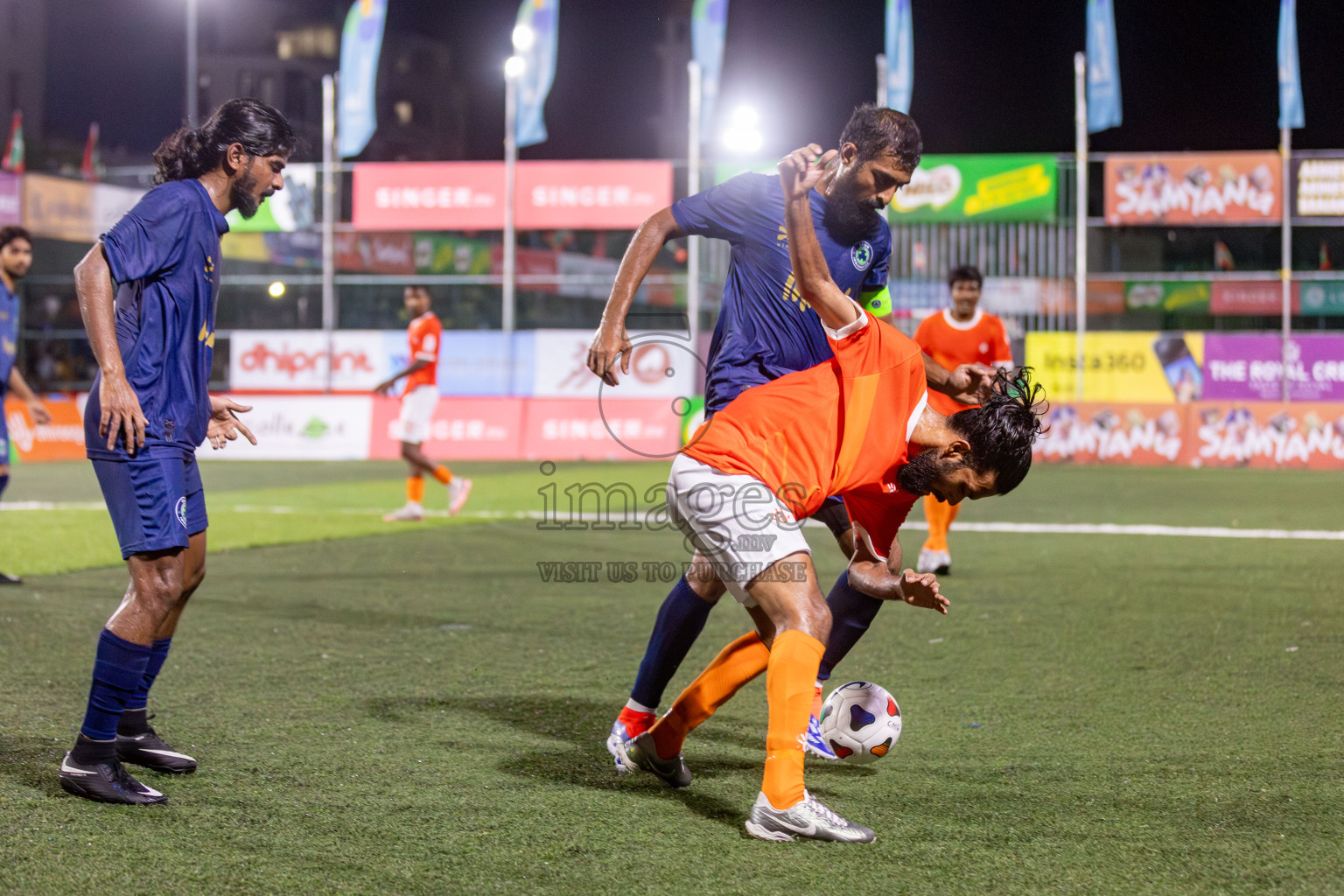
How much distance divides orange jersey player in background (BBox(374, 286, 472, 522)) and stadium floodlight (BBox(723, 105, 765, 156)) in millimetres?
12593

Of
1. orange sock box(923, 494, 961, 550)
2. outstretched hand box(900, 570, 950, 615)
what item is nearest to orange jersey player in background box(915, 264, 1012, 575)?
orange sock box(923, 494, 961, 550)

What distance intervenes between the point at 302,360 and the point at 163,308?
2046 centimetres

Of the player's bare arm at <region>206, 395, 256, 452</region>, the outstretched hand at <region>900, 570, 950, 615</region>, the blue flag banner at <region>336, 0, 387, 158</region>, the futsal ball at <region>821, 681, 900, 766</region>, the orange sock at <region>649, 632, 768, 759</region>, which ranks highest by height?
the blue flag banner at <region>336, 0, 387, 158</region>

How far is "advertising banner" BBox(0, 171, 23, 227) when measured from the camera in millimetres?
23094

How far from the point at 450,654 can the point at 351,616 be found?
1.22 meters

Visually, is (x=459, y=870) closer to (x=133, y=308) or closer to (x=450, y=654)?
(x=133, y=308)

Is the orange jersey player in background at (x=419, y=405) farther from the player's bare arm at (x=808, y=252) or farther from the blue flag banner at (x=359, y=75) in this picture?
the blue flag banner at (x=359, y=75)

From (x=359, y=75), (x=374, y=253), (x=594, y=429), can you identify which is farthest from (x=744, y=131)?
(x=374, y=253)

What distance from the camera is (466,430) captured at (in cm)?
2203

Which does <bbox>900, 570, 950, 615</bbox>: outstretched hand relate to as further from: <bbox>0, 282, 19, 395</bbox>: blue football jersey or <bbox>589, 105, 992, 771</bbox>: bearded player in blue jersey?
<bbox>0, 282, 19, 395</bbox>: blue football jersey

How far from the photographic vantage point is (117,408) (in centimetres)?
358

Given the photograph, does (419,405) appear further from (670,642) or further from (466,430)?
(466,430)

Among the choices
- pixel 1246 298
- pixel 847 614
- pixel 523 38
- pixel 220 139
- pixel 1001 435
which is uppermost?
pixel 523 38

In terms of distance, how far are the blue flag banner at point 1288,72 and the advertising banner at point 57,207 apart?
22.0 metres
